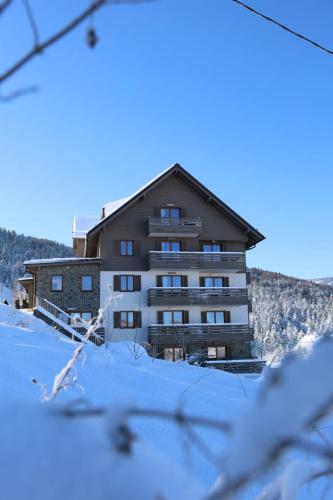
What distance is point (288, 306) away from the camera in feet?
248

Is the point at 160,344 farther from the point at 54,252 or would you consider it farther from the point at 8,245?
the point at 8,245

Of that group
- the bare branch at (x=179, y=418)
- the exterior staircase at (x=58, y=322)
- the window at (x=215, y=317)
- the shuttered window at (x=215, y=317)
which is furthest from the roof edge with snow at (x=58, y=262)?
the bare branch at (x=179, y=418)

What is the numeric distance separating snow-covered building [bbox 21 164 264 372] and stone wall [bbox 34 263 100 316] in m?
0.05

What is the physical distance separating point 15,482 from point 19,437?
1.7 inches

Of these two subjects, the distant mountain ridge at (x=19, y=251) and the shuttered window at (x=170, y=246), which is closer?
the shuttered window at (x=170, y=246)

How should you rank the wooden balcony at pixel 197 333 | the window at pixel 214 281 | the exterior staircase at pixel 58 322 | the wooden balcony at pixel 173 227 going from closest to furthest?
the exterior staircase at pixel 58 322 → the wooden balcony at pixel 197 333 → the wooden balcony at pixel 173 227 → the window at pixel 214 281

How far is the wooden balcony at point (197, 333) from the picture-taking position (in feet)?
75.9

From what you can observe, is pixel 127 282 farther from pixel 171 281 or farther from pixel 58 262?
pixel 58 262

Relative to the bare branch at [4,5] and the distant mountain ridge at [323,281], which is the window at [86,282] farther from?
the distant mountain ridge at [323,281]

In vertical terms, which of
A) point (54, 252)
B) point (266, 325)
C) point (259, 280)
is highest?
point (54, 252)

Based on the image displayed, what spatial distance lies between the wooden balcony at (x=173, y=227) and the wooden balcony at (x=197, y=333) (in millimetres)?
4863

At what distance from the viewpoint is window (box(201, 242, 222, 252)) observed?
2570cm

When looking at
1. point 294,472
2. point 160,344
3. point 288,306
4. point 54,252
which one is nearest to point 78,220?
point 160,344

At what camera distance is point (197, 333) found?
23.6m
